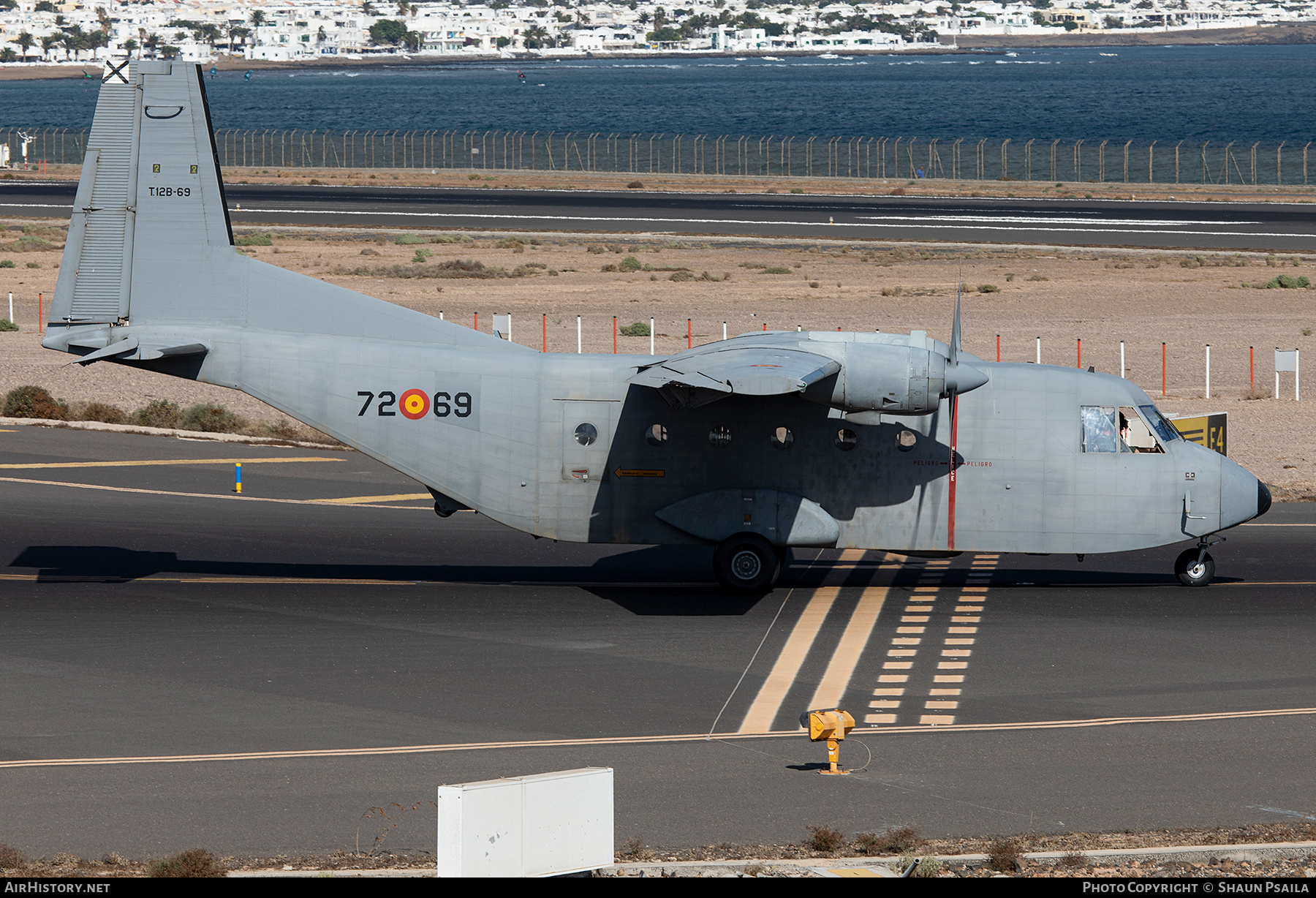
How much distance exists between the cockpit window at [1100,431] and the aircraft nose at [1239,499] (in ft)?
5.41

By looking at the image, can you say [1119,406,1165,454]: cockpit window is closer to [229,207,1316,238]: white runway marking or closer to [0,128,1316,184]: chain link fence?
[229,207,1316,238]: white runway marking

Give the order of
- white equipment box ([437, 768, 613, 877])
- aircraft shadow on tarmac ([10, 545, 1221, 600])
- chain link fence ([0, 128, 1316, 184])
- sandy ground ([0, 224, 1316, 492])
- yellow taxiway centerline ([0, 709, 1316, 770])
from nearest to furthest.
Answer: white equipment box ([437, 768, 613, 877]), yellow taxiway centerline ([0, 709, 1316, 770]), aircraft shadow on tarmac ([10, 545, 1221, 600]), sandy ground ([0, 224, 1316, 492]), chain link fence ([0, 128, 1316, 184])

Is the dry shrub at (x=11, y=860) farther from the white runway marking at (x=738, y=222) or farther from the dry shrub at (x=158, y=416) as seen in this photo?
the white runway marking at (x=738, y=222)

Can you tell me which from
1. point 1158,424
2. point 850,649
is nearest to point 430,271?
point 1158,424

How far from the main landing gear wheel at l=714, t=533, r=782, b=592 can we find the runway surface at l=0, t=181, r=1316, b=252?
5720 centimetres

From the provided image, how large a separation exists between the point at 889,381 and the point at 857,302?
127 ft

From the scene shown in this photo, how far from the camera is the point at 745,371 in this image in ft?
66.8

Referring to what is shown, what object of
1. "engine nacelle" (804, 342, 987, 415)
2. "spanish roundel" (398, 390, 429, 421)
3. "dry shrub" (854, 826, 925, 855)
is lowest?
"dry shrub" (854, 826, 925, 855)

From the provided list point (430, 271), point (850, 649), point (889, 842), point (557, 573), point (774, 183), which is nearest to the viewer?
point (889, 842)

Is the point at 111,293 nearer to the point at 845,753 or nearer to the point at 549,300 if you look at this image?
the point at 845,753

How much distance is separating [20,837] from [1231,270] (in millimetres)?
63845

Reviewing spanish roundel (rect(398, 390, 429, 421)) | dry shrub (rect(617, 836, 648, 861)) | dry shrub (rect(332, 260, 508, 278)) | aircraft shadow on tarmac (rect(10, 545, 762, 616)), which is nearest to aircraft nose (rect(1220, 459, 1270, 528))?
aircraft shadow on tarmac (rect(10, 545, 762, 616))

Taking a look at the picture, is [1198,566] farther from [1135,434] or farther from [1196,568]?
[1135,434]

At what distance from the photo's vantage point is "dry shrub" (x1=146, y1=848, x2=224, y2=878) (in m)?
11.6
